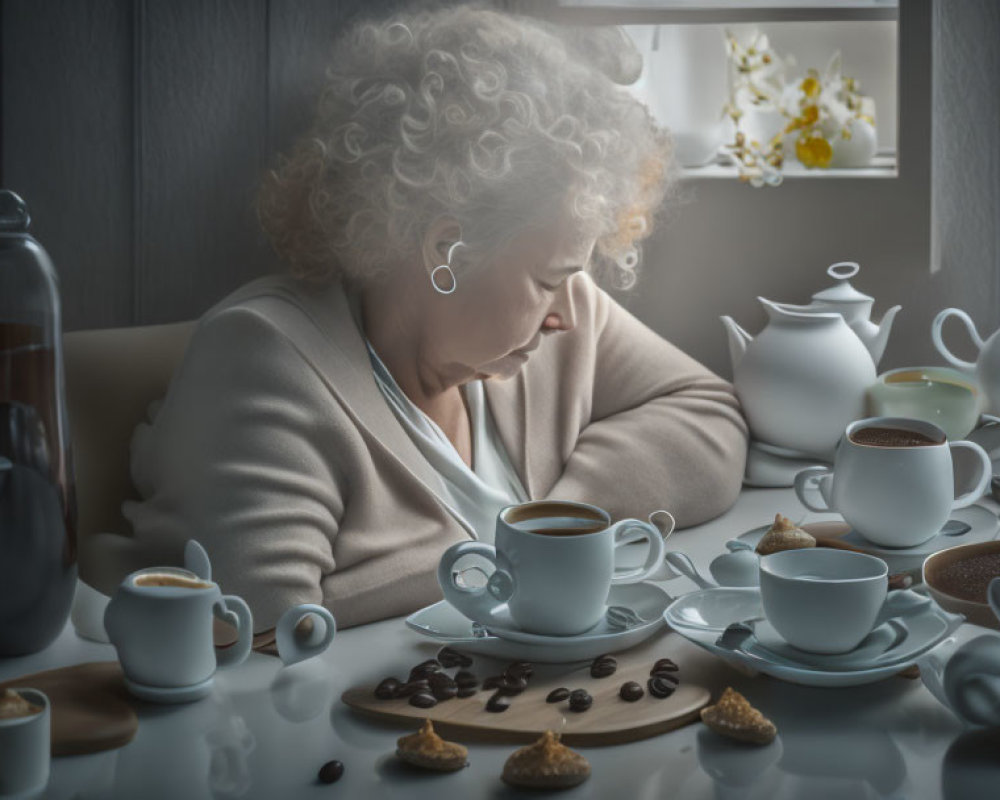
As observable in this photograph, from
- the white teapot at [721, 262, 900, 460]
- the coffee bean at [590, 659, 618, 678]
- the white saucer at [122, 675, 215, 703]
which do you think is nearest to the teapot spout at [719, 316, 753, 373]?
the white teapot at [721, 262, 900, 460]

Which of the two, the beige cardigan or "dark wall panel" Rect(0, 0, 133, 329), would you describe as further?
"dark wall panel" Rect(0, 0, 133, 329)

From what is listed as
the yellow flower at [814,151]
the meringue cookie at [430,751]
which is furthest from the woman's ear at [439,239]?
the yellow flower at [814,151]

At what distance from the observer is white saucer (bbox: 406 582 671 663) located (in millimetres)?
1160

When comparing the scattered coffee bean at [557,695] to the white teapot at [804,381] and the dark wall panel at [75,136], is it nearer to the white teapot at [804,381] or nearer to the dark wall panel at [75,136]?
the white teapot at [804,381]

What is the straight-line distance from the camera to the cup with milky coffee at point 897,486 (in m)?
1.41

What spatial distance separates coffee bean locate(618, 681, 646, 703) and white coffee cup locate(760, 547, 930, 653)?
14 centimetres

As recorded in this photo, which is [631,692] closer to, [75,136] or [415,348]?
[415,348]

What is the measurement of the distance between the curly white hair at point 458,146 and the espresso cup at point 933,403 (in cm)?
52

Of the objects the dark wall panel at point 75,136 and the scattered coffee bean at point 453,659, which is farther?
the dark wall panel at point 75,136

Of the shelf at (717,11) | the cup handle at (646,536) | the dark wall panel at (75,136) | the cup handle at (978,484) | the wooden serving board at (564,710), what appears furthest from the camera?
the shelf at (717,11)

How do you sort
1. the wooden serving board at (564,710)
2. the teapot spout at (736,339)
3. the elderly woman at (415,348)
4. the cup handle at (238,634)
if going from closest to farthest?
the wooden serving board at (564,710) < the cup handle at (238,634) < the elderly woman at (415,348) < the teapot spout at (736,339)

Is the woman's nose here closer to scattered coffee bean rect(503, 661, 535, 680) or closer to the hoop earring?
the hoop earring

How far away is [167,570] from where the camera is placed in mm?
1131

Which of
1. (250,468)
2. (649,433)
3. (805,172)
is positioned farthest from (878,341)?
(250,468)
